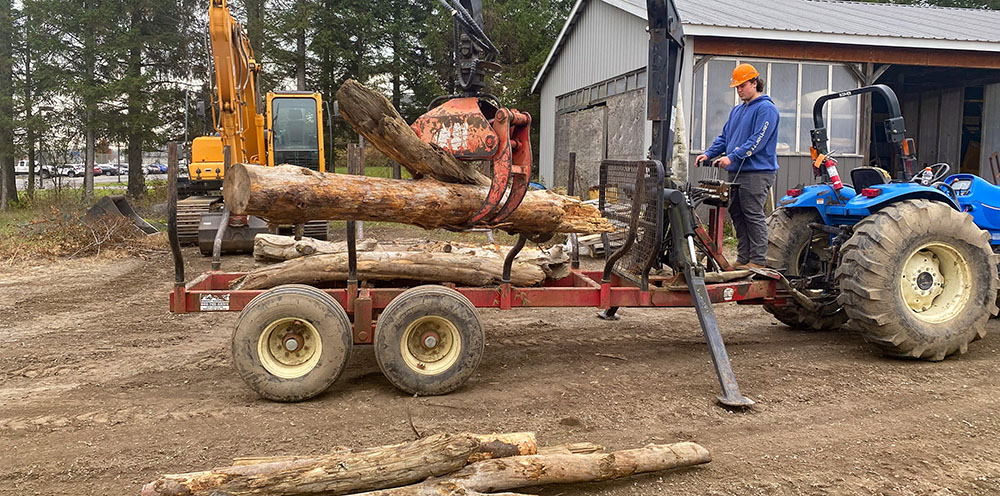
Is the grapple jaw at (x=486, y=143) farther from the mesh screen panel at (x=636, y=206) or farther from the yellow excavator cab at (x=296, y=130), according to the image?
the yellow excavator cab at (x=296, y=130)

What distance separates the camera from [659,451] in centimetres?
389

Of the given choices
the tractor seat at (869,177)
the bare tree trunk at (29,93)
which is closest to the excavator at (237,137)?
the tractor seat at (869,177)

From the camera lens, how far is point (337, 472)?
342 centimetres

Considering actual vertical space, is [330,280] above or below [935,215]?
below

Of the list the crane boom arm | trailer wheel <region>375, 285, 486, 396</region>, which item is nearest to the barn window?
the crane boom arm

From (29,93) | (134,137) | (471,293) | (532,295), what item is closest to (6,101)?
(29,93)

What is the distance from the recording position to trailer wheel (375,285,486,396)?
4.96 m

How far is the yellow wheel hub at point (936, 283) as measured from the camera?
597 centimetres

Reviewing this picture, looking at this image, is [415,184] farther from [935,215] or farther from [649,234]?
[935,215]

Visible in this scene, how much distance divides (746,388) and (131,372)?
4712 mm

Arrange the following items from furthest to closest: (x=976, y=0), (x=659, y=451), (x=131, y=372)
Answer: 1. (x=976, y=0)
2. (x=131, y=372)
3. (x=659, y=451)

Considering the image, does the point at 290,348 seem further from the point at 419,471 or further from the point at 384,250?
the point at 419,471

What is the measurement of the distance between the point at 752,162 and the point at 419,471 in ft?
14.3

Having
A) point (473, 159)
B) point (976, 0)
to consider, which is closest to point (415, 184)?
point (473, 159)
